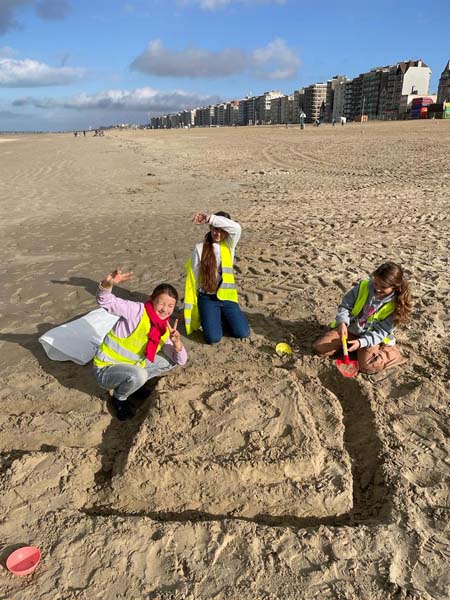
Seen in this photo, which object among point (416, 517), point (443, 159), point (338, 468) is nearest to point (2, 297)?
point (338, 468)

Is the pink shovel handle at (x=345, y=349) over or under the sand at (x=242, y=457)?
over

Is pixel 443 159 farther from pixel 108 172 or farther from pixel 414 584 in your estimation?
pixel 414 584

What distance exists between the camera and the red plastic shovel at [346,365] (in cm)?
378

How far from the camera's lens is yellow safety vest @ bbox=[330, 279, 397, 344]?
12.6ft

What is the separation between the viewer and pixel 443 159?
15594mm

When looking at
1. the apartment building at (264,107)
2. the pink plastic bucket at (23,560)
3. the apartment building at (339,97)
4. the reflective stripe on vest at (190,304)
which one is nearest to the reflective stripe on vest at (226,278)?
the reflective stripe on vest at (190,304)

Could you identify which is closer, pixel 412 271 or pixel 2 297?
pixel 2 297

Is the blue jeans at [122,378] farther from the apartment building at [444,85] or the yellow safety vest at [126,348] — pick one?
the apartment building at [444,85]

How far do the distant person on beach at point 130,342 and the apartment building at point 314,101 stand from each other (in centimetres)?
14510

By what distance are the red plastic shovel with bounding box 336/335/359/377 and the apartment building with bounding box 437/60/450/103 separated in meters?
115

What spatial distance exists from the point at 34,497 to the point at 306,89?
155 metres

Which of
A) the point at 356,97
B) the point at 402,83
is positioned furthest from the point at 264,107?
the point at 402,83

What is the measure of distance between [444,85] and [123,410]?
122422 millimetres

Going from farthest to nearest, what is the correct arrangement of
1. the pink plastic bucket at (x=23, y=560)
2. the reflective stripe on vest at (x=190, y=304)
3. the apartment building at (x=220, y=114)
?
1. the apartment building at (x=220, y=114)
2. the reflective stripe on vest at (x=190, y=304)
3. the pink plastic bucket at (x=23, y=560)
